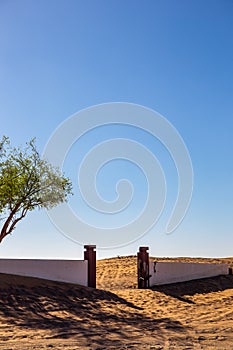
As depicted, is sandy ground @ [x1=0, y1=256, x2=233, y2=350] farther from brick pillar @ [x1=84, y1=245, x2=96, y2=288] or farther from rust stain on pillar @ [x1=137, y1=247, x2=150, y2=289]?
brick pillar @ [x1=84, y1=245, x2=96, y2=288]

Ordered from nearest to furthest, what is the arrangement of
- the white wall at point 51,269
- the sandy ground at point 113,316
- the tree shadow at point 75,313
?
the sandy ground at point 113,316
the tree shadow at point 75,313
the white wall at point 51,269

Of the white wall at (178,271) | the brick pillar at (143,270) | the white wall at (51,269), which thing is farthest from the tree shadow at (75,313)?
the white wall at (178,271)

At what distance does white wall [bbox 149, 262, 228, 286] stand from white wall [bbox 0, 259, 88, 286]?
4022 millimetres

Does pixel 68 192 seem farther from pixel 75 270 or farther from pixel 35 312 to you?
pixel 35 312

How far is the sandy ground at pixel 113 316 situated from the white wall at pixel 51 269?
2.87ft

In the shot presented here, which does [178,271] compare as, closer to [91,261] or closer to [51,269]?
[91,261]

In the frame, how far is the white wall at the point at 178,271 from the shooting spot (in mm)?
25250

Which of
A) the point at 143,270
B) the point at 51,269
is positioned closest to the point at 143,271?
the point at 143,270

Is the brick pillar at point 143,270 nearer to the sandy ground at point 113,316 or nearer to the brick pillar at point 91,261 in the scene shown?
the sandy ground at point 113,316

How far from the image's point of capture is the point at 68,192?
24.3 metres

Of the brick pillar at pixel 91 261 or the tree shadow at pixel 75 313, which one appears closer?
the tree shadow at pixel 75 313

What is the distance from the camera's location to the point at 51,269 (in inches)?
869

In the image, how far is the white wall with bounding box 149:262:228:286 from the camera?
25.2m

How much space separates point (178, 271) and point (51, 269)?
801cm
